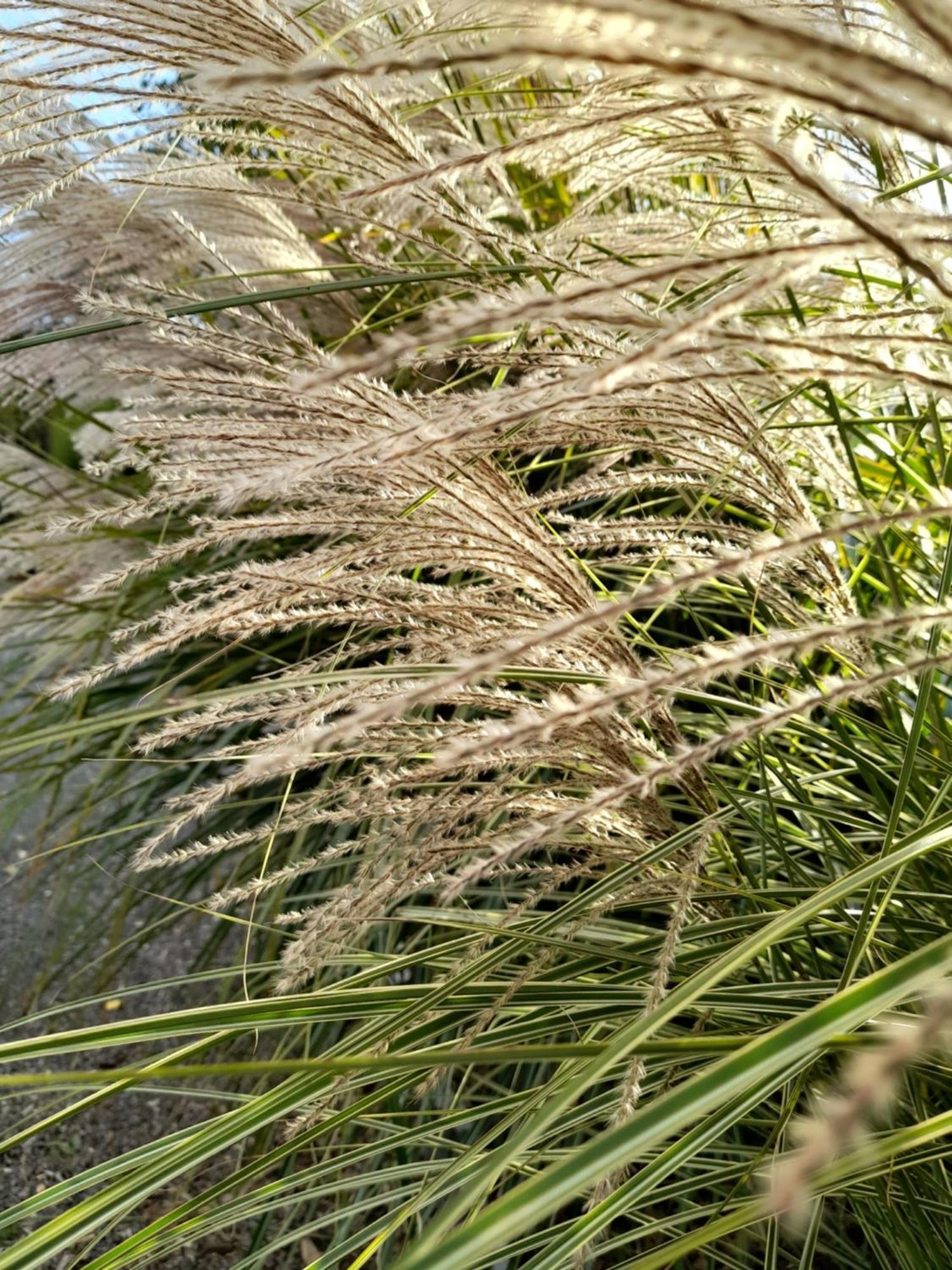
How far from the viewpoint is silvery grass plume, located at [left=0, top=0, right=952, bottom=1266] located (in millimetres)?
516

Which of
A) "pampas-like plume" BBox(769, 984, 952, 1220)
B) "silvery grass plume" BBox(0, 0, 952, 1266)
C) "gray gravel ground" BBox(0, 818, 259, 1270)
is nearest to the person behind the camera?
"pampas-like plume" BBox(769, 984, 952, 1220)

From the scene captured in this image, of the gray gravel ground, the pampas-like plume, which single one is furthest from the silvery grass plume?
the gray gravel ground

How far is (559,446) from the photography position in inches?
46.9

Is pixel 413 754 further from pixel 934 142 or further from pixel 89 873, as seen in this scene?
pixel 89 873

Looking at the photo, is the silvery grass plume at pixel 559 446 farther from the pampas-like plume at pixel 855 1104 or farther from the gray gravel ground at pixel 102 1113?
the gray gravel ground at pixel 102 1113

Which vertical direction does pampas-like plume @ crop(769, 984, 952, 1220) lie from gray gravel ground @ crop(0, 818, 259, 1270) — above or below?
above

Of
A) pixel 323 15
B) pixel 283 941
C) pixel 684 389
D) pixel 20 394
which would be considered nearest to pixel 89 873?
pixel 283 941

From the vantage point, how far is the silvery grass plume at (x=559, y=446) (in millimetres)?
516

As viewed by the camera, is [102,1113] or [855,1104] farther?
[102,1113]

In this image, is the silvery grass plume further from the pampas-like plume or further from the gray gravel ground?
the gray gravel ground

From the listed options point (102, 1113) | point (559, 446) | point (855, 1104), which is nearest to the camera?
point (855, 1104)

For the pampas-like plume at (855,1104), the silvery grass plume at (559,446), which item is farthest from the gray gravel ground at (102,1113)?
the pampas-like plume at (855,1104)

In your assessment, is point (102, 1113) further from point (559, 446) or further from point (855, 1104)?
point (855, 1104)

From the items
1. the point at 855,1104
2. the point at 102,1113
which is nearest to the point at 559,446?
the point at 855,1104
